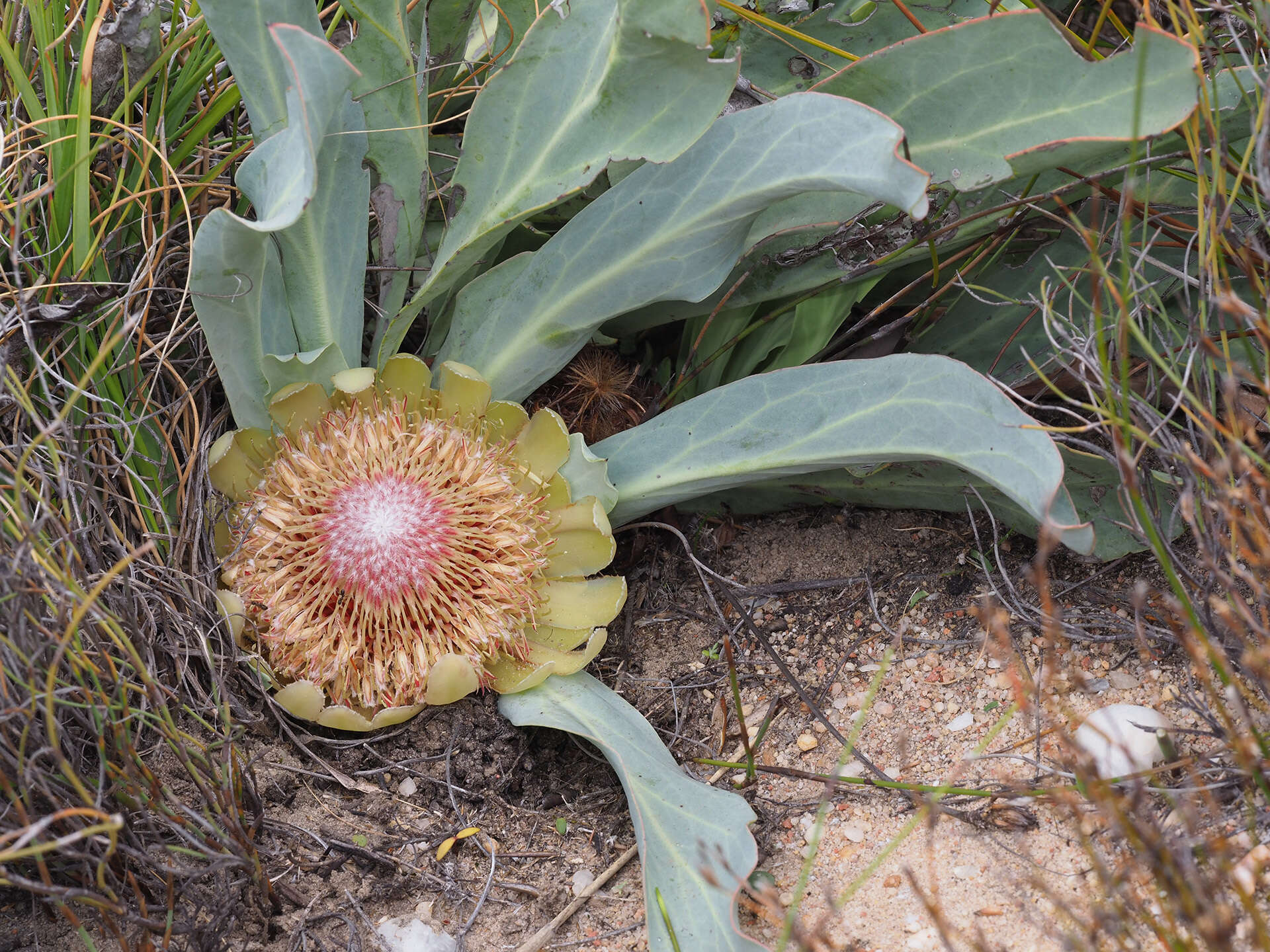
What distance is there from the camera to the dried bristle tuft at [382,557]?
1375 mm

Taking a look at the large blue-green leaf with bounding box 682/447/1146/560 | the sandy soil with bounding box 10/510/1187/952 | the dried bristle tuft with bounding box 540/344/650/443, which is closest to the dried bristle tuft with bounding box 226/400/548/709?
the sandy soil with bounding box 10/510/1187/952

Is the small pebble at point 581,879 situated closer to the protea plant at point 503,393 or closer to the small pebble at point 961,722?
the protea plant at point 503,393

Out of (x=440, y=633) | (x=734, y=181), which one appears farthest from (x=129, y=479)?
(x=734, y=181)

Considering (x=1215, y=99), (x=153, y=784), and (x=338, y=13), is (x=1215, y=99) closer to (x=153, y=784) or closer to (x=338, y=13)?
(x=338, y=13)

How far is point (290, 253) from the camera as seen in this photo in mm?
1427

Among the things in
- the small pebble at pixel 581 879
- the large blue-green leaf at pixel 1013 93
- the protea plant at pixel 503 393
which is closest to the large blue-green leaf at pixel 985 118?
the large blue-green leaf at pixel 1013 93

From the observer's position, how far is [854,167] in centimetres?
113

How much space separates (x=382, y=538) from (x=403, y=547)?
3 cm

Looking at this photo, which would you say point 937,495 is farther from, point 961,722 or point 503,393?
point 503,393

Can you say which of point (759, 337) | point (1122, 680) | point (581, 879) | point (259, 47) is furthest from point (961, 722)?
point (259, 47)

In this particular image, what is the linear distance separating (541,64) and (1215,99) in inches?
32.6

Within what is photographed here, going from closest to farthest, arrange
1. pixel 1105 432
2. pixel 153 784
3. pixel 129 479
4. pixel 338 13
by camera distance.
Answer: pixel 153 784, pixel 1105 432, pixel 129 479, pixel 338 13

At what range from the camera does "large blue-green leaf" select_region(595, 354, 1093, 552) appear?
1.16 metres

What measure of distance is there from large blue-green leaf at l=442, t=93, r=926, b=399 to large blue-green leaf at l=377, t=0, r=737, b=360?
82mm
